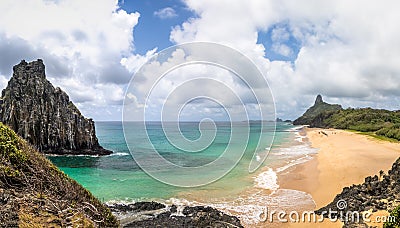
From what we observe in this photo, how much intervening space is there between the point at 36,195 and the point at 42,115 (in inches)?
1925

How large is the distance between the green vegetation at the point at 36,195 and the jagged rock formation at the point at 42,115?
148 feet

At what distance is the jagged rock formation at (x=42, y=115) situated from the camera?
4741cm

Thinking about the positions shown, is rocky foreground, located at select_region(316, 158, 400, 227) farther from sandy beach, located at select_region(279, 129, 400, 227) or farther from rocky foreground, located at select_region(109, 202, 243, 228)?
rocky foreground, located at select_region(109, 202, 243, 228)

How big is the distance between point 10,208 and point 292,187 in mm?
21876

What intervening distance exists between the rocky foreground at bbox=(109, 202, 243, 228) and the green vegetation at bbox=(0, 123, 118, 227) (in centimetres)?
760

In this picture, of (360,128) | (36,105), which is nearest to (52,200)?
(36,105)

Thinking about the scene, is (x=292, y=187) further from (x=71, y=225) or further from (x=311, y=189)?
(x=71, y=225)

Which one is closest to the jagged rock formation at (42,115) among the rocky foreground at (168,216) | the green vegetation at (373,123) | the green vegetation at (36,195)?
the rocky foreground at (168,216)

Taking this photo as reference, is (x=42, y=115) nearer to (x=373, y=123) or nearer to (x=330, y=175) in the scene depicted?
(x=330, y=175)

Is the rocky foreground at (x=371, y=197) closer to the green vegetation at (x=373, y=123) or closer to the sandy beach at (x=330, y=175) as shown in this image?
the sandy beach at (x=330, y=175)

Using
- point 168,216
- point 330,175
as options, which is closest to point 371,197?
point 330,175

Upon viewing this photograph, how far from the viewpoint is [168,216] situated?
651 inches

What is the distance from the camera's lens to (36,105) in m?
48.7

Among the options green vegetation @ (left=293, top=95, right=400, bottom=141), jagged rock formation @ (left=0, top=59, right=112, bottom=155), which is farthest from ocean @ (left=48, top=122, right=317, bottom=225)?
green vegetation @ (left=293, top=95, right=400, bottom=141)
